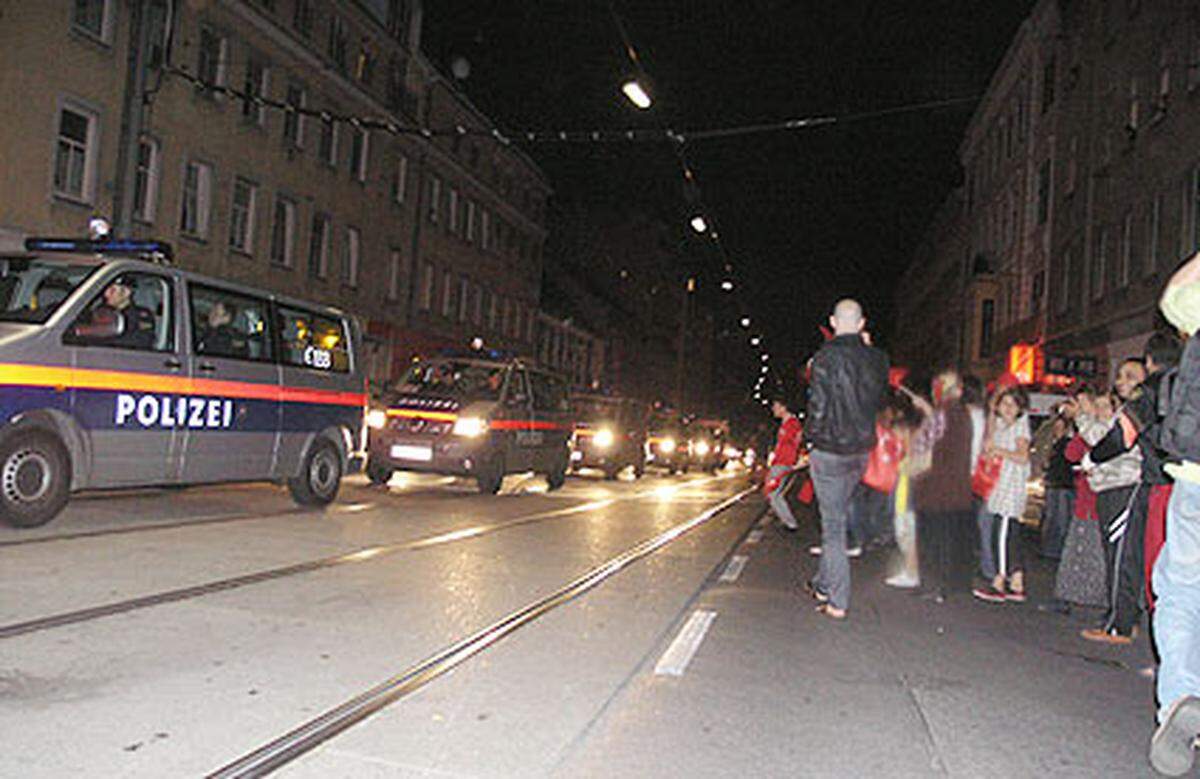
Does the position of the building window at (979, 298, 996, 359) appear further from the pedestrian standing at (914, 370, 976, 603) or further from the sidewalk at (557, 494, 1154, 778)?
the sidewalk at (557, 494, 1154, 778)

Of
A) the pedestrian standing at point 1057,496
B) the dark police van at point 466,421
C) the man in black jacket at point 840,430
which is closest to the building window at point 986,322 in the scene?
the dark police van at point 466,421

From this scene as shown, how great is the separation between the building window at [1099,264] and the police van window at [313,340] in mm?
21695

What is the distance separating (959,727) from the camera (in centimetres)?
439

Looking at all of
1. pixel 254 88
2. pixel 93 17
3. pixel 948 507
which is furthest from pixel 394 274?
pixel 948 507

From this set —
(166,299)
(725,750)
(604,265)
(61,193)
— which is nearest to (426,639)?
(725,750)

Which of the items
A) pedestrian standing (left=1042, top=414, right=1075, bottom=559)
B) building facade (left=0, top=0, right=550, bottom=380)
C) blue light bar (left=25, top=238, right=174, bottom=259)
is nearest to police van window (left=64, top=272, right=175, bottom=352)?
blue light bar (left=25, top=238, right=174, bottom=259)

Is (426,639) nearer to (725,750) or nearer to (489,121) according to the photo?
(725,750)

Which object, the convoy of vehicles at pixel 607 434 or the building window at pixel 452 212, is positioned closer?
the convoy of vehicles at pixel 607 434

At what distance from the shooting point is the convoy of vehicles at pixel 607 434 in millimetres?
22859

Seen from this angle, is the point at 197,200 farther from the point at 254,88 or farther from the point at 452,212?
the point at 452,212

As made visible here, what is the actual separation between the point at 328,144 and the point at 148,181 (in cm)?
848

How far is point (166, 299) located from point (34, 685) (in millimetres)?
5531

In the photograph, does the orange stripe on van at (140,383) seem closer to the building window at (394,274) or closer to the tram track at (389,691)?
the tram track at (389,691)

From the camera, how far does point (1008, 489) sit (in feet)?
26.7
